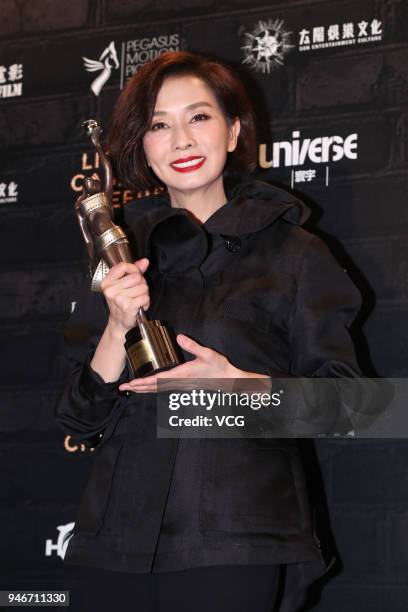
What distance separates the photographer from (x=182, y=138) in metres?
1.59

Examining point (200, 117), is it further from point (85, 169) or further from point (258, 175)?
point (85, 169)

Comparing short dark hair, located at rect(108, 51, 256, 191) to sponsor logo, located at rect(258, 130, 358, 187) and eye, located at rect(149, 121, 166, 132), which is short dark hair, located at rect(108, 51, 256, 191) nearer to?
eye, located at rect(149, 121, 166, 132)

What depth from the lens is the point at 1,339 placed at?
7.16 ft

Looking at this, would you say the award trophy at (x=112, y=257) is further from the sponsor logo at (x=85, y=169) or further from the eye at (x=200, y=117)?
the sponsor logo at (x=85, y=169)

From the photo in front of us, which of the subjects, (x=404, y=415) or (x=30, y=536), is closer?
(x=404, y=415)

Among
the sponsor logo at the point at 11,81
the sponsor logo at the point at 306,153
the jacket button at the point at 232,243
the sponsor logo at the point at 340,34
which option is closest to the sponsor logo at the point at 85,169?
the sponsor logo at the point at 11,81

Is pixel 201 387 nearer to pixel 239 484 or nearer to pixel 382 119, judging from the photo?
pixel 239 484

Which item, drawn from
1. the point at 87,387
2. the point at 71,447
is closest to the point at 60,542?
the point at 71,447

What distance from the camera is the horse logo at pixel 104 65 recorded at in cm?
221

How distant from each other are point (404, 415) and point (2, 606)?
0.97 metres

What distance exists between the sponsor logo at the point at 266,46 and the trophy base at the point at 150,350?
→ 929 mm

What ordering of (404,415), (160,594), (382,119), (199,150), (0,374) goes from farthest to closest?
1. (0,374)
2. (382,119)
3. (404,415)
4. (199,150)
5. (160,594)

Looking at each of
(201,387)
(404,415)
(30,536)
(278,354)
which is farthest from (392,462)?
(30,536)

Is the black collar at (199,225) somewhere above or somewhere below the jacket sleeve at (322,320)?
above
